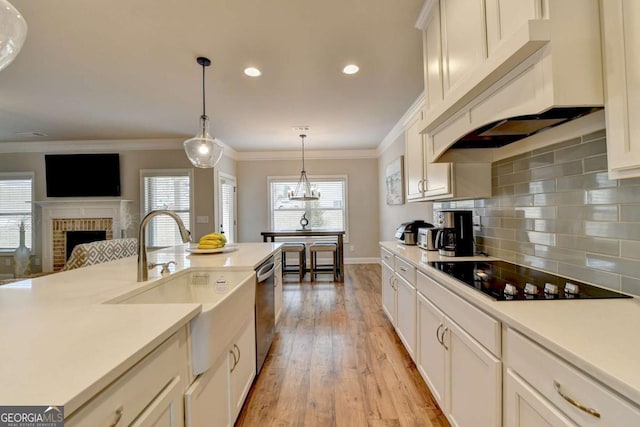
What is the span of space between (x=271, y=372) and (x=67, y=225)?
5289 millimetres

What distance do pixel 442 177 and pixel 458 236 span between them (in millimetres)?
468

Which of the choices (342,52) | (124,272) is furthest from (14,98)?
(342,52)

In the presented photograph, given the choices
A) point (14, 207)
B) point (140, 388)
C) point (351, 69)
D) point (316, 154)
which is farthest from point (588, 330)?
point (14, 207)

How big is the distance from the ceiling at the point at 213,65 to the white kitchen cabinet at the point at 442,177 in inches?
27.3

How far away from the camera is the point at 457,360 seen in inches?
53.1

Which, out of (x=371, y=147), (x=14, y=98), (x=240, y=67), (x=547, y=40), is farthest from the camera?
(x=371, y=147)

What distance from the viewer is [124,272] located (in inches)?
63.5

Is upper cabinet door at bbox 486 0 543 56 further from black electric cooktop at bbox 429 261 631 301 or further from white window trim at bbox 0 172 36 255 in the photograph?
white window trim at bbox 0 172 36 255

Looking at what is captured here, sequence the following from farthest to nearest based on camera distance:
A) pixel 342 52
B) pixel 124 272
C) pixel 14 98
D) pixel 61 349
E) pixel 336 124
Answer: pixel 336 124, pixel 14 98, pixel 342 52, pixel 124 272, pixel 61 349

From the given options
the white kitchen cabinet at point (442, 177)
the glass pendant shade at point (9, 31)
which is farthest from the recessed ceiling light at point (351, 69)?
the glass pendant shade at point (9, 31)

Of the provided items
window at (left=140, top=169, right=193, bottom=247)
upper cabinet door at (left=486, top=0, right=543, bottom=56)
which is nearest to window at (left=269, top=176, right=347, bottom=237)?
window at (left=140, top=169, right=193, bottom=247)

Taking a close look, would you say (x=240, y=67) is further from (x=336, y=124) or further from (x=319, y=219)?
(x=319, y=219)

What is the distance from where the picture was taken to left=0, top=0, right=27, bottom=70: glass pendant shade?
1023mm

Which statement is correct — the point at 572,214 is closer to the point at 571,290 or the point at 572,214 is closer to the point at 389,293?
the point at 571,290
